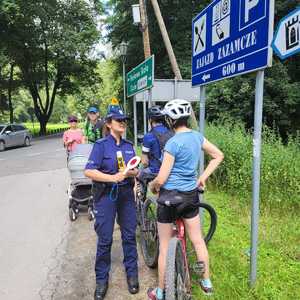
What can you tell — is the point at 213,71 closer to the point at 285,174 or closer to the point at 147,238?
the point at 147,238

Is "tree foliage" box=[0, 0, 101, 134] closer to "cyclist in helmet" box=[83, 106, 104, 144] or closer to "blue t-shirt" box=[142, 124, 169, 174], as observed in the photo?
"cyclist in helmet" box=[83, 106, 104, 144]

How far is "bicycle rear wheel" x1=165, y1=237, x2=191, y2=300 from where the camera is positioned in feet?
10.6

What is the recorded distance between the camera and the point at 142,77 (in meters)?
7.91

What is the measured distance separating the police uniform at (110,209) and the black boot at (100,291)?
0.04 m

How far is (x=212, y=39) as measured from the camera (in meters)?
4.64

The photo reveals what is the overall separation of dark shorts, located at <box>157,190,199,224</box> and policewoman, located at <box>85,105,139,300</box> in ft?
1.69

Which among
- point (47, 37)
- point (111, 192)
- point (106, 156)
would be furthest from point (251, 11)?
point (47, 37)

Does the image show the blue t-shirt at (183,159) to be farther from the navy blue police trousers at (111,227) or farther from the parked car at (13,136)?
the parked car at (13,136)

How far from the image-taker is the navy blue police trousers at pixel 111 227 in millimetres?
4152

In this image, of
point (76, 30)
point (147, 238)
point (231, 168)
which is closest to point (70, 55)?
point (76, 30)

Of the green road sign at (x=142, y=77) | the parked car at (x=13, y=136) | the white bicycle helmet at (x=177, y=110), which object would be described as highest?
the green road sign at (x=142, y=77)

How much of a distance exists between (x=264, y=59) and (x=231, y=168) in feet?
17.3

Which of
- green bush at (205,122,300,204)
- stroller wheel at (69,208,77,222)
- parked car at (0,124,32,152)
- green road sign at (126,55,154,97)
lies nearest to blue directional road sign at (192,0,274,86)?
green road sign at (126,55,154,97)

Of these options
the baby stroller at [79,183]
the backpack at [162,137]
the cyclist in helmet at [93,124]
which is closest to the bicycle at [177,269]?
the backpack at [162,137]
